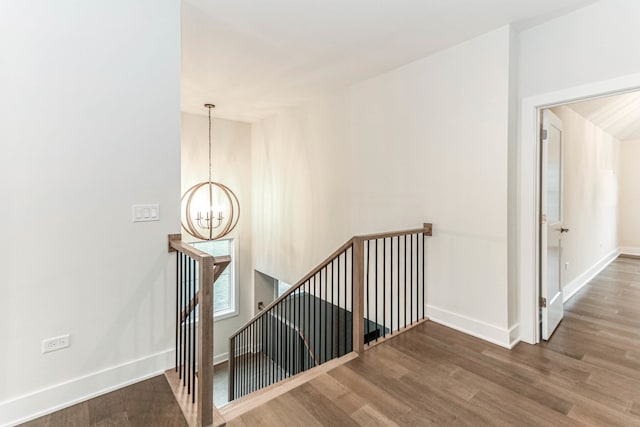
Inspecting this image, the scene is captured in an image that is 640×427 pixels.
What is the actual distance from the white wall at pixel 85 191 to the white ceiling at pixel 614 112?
3960mm

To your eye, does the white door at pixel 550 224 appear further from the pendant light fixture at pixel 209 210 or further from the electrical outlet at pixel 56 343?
the pendant light fixture at pixel 209 210

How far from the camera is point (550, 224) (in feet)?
9.52

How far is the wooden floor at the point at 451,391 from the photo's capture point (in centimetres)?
179

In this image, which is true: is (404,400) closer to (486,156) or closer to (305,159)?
(486,156)

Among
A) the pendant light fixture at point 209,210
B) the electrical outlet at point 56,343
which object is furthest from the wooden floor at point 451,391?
the pendant light fixture at point 209,210

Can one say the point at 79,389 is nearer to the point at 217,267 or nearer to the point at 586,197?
the point at 217,267

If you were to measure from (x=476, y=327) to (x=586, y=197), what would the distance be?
325cm

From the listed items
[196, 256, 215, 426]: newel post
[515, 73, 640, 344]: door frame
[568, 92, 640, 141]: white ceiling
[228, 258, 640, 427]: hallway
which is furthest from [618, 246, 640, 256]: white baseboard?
[196, 256, 215, 426]: newel post

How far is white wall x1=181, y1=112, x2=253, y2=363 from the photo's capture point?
217 inches

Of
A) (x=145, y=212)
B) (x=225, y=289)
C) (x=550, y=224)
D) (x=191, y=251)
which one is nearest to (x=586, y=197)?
(x=550, y=224)

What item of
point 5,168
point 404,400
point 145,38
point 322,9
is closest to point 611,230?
point 404,400

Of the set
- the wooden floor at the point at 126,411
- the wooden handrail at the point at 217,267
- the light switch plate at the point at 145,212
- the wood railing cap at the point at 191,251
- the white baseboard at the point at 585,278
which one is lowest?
the wooden floor at the point at 126,411

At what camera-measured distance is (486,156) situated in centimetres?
273

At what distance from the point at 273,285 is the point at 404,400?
4865 mm
